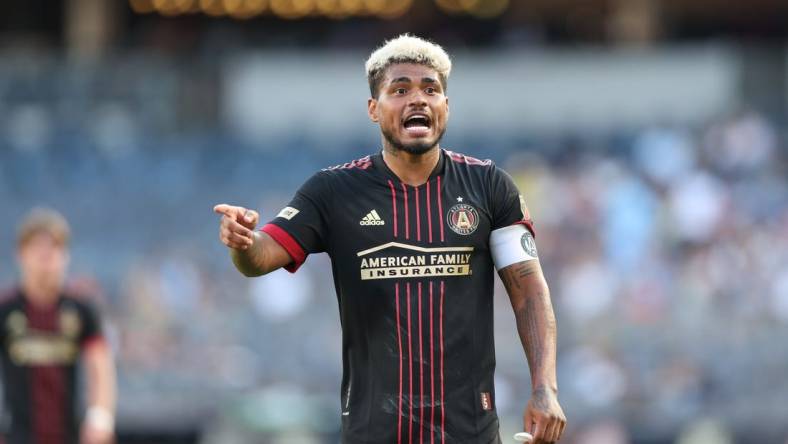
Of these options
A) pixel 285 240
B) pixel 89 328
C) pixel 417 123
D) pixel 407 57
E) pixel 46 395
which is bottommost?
pixel 46 395

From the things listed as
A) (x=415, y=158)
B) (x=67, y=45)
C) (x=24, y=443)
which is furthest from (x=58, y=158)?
(x=415, y=158)

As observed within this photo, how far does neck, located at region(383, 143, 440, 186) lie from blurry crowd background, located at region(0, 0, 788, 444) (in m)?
→ 8.31

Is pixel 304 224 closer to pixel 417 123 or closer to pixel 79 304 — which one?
pixel 417 123

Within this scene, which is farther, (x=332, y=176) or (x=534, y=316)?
(x=332, y=176)

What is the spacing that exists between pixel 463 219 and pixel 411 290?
0.30 m

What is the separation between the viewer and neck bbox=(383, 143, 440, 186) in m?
5.05

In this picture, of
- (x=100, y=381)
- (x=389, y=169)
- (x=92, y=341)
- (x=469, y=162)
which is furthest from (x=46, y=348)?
(x=469, y=162)

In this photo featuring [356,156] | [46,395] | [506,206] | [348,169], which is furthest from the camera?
[356,156]

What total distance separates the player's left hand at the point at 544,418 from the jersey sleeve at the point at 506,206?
610 millimetres

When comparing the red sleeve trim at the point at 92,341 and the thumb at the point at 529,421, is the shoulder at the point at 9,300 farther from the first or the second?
the thumb at the point at 529,421

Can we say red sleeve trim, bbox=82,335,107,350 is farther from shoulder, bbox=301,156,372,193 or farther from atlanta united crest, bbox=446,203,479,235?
atlanta united crest, bbox=446,203,479,235

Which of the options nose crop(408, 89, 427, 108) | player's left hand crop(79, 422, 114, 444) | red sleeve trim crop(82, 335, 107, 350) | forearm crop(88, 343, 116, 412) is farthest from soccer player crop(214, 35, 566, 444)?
red sleeve trim crop(82, 335, 107, 350)

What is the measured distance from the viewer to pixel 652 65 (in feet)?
71.6

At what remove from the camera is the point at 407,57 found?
497 centimetres
